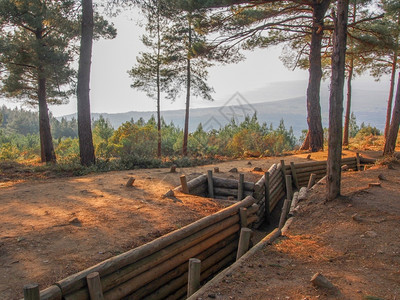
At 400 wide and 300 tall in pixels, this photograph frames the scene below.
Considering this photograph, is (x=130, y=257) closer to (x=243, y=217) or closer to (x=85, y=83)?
(x=243, y=217)

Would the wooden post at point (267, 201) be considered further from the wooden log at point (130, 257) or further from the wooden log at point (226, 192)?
the wooden log at point (130, 257)

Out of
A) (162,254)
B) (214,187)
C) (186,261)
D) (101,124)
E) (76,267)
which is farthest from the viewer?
(101,124)

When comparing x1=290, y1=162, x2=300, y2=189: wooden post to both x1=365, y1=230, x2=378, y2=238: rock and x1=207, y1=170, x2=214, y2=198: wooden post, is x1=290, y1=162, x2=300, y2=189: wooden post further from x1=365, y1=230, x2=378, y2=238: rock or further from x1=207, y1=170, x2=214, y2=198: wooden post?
x1=365, y1=230, x2=378, y2=238: rock

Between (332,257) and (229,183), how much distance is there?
16.4 feet

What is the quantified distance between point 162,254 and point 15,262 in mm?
1919

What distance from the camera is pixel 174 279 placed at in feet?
14.4

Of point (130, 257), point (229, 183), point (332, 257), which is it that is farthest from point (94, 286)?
point (229, 183)

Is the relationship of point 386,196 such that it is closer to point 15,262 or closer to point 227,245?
point 227,245

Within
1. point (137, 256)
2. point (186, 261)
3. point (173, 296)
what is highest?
point (137, 256)

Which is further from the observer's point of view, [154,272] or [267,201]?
[267,201]

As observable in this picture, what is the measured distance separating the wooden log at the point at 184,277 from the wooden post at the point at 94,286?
623 mm

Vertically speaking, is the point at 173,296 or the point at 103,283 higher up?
the point at 103,283

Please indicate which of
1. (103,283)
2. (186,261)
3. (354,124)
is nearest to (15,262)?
(103,283)

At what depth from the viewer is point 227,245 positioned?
19.3 ft
